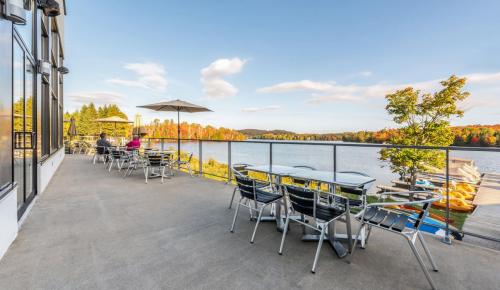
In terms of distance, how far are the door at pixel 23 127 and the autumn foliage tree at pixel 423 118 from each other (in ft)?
49.8

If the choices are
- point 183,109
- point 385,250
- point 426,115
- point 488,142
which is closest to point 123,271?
point 385,250

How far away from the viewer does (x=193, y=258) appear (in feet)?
7.50

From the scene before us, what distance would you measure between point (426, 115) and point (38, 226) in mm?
19268

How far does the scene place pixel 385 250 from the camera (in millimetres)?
2496

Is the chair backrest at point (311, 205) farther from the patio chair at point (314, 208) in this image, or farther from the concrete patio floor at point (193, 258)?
the concrete patio floor at point (193, 258)

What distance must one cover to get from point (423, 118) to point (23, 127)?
19.3 m

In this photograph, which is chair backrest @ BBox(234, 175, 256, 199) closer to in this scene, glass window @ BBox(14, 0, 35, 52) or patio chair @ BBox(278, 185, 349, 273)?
patio chair @ BBox(278, 185, 349, 273)

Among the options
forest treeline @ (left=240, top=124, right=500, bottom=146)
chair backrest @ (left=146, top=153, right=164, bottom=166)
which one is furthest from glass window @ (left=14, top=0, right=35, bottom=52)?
forest treeline @ (left=240, top=124, right=500, bottom=146)

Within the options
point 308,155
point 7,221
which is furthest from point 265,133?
point 7,221

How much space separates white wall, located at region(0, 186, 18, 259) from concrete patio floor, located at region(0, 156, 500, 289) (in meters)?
0.09

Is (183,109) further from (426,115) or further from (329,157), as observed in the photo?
(426,115)

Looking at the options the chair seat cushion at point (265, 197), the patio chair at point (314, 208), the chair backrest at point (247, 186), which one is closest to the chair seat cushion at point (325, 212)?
the patio chair at point (314, 208)

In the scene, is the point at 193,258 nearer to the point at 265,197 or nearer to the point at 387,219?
the point at 265,197

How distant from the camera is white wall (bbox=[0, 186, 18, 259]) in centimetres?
230
